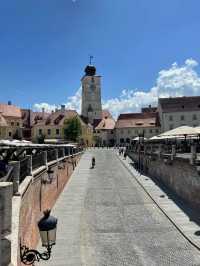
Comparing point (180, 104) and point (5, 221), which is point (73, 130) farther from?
point (5, 221)

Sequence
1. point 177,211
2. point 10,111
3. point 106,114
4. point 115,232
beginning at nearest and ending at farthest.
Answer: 1. point 115,232
2. point 177,211
3. point 10,111
4. point 106,114

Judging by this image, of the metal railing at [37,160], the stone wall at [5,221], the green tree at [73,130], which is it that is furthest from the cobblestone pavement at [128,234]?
the green tree at [73,130]

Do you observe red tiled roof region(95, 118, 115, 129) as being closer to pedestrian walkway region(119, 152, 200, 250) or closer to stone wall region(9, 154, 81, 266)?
pedestrian walkway region(119, 152, 200, 250)

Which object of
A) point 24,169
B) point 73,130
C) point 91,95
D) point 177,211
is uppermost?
point 91,95

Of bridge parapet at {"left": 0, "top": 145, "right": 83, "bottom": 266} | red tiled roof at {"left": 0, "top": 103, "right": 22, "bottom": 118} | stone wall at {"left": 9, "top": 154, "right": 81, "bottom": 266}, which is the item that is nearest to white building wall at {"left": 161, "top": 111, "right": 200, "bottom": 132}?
red tiled roof at {"left": 0, "top": 103, "right": 22, "bottom": 118}

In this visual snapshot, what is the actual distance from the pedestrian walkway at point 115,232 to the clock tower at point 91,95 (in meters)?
84.6

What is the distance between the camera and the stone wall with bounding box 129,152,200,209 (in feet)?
67.0

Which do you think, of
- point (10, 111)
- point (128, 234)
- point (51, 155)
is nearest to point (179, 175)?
point (128, 234)

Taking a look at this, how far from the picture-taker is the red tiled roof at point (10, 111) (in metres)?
88.2

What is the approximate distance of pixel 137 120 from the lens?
105 m

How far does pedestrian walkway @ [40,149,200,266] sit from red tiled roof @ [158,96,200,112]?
65.7m

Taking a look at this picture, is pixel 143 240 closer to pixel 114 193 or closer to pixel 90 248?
pixel 90 248

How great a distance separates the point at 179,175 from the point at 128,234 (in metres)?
8.44

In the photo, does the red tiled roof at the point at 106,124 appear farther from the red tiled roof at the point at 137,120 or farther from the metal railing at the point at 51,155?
the metal railing at the point at 51,155
